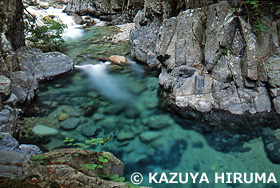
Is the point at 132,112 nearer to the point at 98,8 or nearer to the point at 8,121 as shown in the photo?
the point at 8,121

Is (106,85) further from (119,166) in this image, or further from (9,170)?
(9,170)

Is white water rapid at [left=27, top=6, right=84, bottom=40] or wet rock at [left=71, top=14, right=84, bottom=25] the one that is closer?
white water rapid at [left=27, top=6, right=84, bottom=40]

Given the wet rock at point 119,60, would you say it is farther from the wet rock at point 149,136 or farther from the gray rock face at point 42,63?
the wet rock at point 149,136

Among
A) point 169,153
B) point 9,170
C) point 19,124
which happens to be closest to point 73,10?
point 19,124

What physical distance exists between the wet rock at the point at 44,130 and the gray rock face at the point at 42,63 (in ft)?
9.68

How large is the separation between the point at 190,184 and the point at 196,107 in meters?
2.20

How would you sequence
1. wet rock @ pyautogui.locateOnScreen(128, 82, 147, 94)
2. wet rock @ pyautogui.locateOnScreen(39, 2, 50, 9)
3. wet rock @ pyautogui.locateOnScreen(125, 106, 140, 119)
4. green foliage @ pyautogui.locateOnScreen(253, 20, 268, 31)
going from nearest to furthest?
1. green foliage @ pyautogui.locateOnScreen(253, 20, 268, 31)
2. wet rock @ pyautogui.locateOnScreen(125, 106, 140, 119)
3. wet rock @ pyautogui.locateOnScreen(128, 82, 147, 94)
4. wet rock @ pyautogui.locateOnScreen(39, 2, 50, 9)

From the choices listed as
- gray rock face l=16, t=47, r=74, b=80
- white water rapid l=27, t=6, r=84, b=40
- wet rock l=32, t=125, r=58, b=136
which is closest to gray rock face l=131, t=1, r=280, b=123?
wet rock l=32, t=125, r=58, b=136

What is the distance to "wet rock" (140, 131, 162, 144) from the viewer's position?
17.0ft

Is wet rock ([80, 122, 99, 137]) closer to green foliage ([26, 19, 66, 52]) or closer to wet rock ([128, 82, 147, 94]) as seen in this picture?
wet rock ([128, 82, 147, 94])

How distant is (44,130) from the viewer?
17.3 ft

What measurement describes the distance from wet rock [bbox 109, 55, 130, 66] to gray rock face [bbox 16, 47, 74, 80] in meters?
1.93

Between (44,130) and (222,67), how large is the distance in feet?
16.6

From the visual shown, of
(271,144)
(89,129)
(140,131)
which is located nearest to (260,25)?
(271,144)
